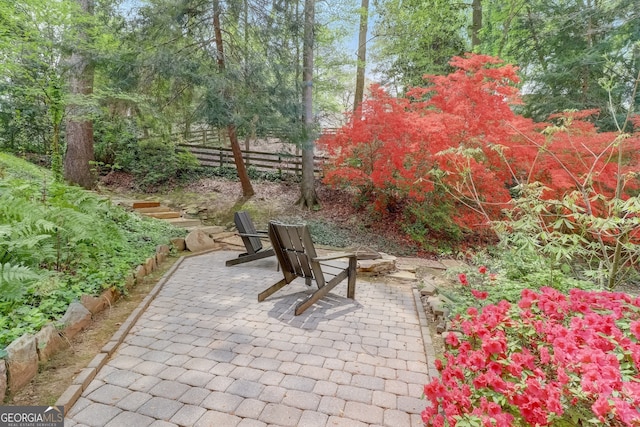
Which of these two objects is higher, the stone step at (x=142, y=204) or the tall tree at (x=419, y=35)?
the tall tree at (x=419, y=35)

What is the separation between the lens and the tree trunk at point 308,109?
7.11 m

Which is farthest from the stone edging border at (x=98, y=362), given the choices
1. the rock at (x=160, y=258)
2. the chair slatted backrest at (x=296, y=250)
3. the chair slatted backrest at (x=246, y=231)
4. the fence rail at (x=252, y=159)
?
the fence rail at (x=252, y=159)

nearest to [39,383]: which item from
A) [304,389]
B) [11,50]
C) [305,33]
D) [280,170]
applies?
[304,389]

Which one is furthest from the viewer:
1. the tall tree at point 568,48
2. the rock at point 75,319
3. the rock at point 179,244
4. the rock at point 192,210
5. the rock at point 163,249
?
the tall tree at point 568,48

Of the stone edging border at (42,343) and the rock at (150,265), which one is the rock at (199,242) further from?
the stone edging border at (42,343)

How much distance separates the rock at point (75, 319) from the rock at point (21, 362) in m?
0.33

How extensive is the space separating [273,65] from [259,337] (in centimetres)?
610

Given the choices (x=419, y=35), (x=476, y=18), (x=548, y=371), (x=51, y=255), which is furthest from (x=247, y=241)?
(x=476, y=18)

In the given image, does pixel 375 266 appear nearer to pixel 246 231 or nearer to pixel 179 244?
pixel 246 231

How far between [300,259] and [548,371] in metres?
2.05

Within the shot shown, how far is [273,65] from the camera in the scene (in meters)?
6.88

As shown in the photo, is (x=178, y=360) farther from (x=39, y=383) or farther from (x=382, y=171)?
(x=382, y=171)

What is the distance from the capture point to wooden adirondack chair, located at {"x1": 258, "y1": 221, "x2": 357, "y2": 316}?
117 inches

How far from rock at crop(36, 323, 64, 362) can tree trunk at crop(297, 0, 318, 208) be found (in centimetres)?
598
